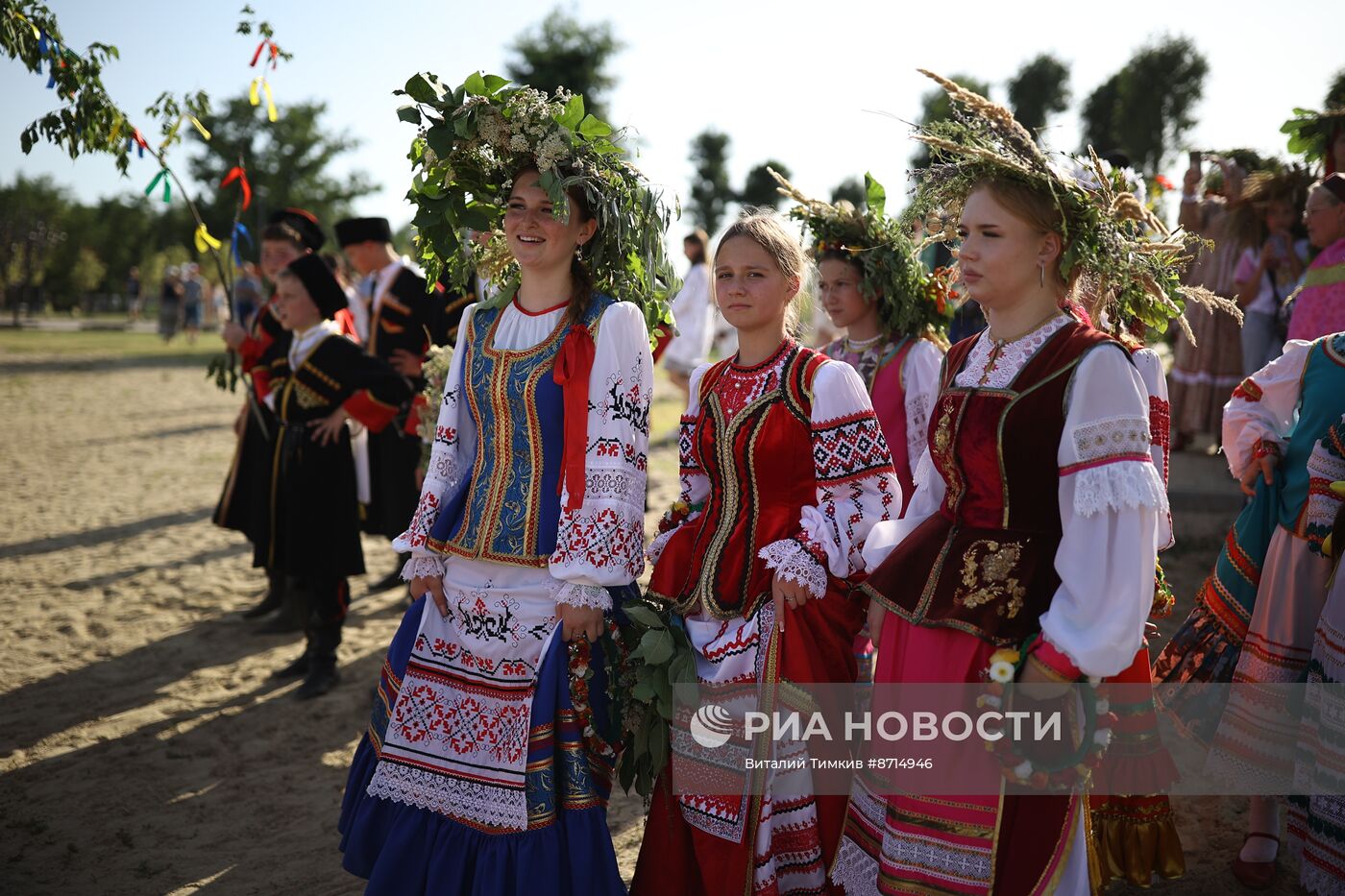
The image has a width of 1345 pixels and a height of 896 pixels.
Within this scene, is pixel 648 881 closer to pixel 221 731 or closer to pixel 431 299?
pixel 221 731

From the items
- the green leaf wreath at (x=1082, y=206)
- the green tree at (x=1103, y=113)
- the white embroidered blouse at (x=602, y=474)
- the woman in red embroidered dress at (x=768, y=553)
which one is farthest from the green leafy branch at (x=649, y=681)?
the green tree at (x=1103, y=113)

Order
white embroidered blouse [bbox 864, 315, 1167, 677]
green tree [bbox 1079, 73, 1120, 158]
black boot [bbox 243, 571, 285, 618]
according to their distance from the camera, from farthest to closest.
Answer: green tree [bbox 1079, 73, 1120, 158] < black boot [bbox 243, 571, 285, 618] < white embroidered blouse [bbox 864, 315, 1167, 677]

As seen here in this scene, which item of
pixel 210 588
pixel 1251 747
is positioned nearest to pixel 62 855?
pixel 210 588

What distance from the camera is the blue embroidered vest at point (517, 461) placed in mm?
3076

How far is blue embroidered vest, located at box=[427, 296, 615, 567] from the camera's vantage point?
10.1 feet

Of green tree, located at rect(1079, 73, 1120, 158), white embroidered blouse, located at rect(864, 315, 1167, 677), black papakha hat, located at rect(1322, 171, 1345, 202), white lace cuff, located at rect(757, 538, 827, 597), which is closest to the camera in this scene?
white embroidered blouse, located at rect(864, 315, 1167, 677)

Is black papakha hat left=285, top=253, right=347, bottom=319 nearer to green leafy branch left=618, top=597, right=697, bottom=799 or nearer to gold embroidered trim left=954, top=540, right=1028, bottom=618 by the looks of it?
green leafy branch left=618, top=597, right=697, bottom=799

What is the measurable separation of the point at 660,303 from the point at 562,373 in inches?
21.9

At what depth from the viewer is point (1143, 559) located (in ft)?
7.34

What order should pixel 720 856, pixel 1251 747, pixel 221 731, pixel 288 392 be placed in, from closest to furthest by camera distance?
pixel 720 856
pixel 1251 747
pixel 221 731
pixel 288 392

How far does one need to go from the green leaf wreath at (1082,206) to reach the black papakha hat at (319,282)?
3.62m

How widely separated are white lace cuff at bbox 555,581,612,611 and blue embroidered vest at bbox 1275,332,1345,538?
2.54m

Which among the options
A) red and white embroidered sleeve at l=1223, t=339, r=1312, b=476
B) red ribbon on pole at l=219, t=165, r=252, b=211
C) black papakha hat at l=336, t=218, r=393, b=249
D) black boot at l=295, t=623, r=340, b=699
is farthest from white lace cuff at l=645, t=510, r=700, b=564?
black papakha hat at l=336, t=218, r=393, b=249

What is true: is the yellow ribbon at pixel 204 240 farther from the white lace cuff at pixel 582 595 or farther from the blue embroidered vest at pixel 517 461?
the white lace cuff at pixel 582 595
